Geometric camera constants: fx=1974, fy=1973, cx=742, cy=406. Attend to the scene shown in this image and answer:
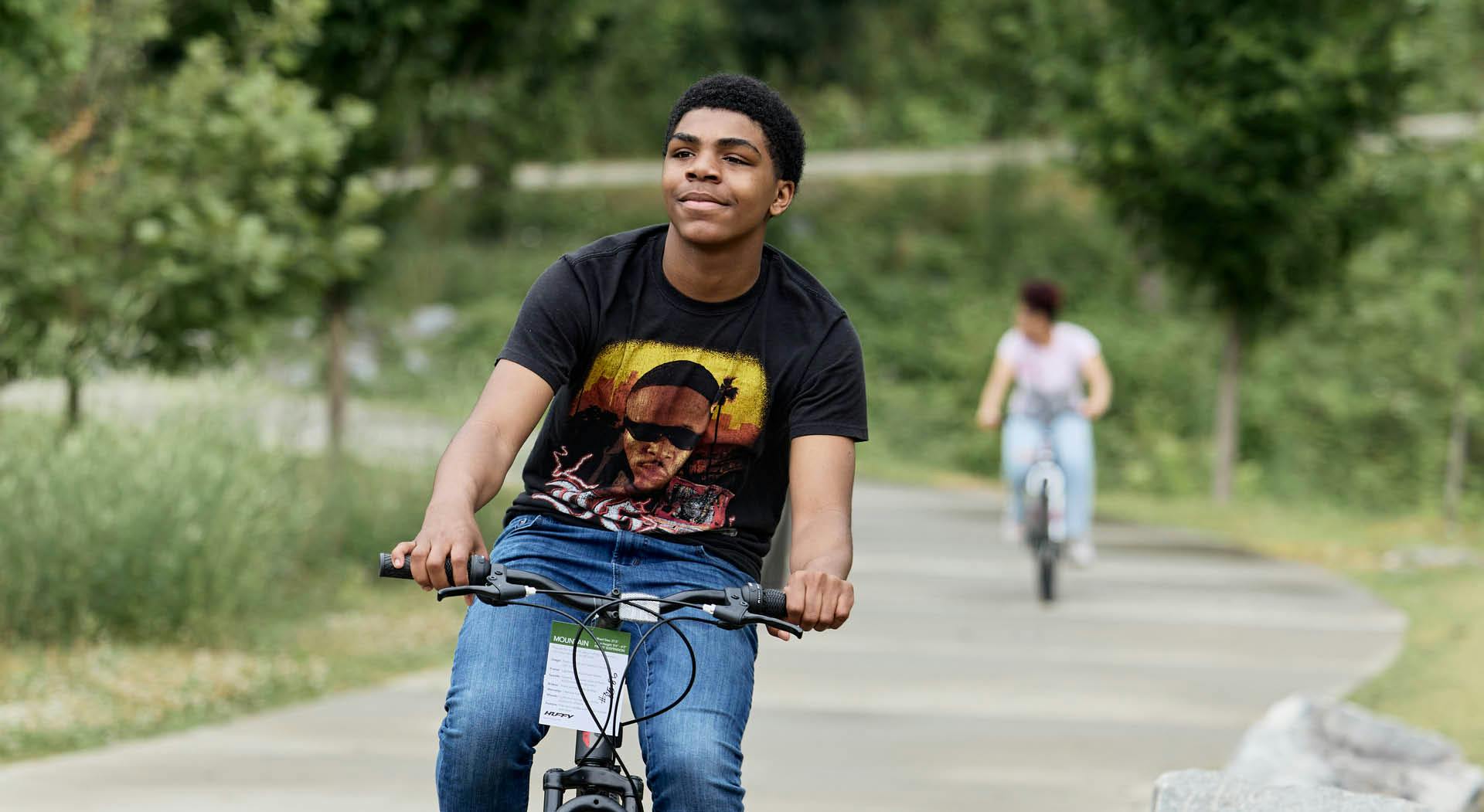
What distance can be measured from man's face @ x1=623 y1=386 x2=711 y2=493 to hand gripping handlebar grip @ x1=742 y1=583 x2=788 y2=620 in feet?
1.44

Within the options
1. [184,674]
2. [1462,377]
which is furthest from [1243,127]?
[184,674]

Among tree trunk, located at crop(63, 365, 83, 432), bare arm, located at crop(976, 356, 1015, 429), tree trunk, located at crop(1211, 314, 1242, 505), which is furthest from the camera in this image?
tree trunk, located at crop(1211, 314, 1242, 505)

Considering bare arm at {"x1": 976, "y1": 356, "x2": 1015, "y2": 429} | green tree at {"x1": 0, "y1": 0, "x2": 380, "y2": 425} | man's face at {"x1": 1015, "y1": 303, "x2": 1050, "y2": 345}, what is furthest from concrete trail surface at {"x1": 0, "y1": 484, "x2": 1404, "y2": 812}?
green tree at {"x1": 0, "y1": 0, "x2": 380, "y2": 425}

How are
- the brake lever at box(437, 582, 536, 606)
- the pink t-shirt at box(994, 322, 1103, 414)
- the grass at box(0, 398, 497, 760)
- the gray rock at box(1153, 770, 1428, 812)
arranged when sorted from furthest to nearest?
the pink t-shirt at box(994, 322, 1103, 414) → the grass at box(0, 398, 497, 760) → the gray rock at box(1153, 770, 1428, 812) → the brake lever at box(437, 582, 536, 606)

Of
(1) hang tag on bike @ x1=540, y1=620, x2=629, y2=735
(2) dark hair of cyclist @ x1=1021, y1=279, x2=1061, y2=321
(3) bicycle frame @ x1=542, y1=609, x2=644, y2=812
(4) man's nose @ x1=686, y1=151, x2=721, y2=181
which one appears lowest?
(3) bicycle frame @ x1=542, y1=609, x2=644, y2=812

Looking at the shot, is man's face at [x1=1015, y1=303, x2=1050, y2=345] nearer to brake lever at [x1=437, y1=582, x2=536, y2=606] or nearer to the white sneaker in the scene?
the white sneaker

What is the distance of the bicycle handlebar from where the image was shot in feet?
10.2

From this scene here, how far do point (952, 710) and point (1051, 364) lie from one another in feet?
12.4

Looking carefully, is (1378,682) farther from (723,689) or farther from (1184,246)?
(1184,246)

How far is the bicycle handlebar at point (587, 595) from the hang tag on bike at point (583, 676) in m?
0.06

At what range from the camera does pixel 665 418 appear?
3562 millimetres

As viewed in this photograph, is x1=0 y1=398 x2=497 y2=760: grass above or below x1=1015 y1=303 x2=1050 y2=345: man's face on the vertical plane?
below

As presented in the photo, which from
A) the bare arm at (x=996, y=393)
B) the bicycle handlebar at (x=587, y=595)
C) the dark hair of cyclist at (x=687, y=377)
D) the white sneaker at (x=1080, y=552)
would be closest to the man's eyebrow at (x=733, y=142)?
the dark hair of cyclist at (x=687, y=377)

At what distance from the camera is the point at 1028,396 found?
449 inches
